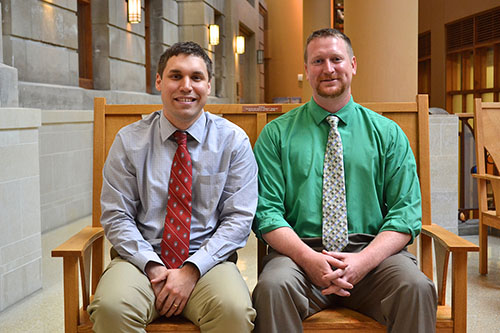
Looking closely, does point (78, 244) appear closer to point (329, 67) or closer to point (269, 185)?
point (269, 185)

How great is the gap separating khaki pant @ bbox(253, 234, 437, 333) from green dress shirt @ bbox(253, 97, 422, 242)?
0.76ft

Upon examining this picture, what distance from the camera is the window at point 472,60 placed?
1166cm

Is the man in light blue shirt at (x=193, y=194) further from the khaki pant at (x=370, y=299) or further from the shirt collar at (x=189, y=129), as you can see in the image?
the khaki pant at (x=370, y=299)

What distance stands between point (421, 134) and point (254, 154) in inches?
34.4

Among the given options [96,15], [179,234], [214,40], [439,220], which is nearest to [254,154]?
[179,234]

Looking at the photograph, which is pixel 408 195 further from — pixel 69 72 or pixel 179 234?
pixel 69 72

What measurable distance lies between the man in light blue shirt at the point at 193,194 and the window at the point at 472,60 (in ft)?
34.8

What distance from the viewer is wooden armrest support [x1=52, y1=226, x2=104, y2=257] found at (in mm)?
2113

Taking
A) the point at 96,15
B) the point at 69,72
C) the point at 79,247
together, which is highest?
the point at 96,15

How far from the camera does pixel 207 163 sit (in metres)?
2.40

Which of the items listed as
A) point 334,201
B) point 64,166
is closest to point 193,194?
point 334,201

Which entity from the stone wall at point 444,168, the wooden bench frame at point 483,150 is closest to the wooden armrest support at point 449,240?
the wooden bench frame at point 483,150

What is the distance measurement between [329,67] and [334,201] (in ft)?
1.96

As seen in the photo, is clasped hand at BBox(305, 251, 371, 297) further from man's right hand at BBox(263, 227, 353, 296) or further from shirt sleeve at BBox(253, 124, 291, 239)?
shirt sleeve at BBox(253, 124, 291, 239)
